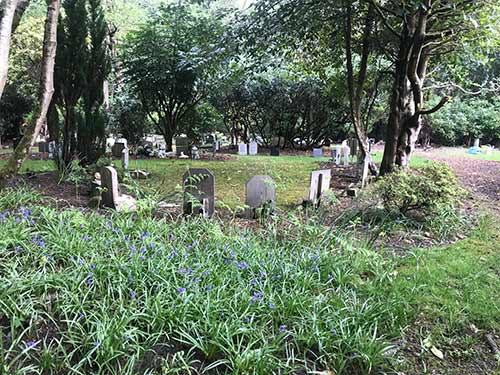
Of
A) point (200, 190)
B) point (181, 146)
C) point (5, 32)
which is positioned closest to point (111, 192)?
point (200, 190)

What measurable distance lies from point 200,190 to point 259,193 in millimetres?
704

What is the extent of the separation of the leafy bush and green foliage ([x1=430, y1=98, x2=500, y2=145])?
16170mm

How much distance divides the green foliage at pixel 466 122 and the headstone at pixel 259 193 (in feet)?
56.0

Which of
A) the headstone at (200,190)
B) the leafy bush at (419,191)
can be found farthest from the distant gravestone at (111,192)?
the leafy bush at (419,191)

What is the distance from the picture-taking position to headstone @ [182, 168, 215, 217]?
464 cm

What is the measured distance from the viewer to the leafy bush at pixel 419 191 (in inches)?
184

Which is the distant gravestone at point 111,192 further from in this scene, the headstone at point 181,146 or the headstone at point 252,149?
the headstone at point 252,149

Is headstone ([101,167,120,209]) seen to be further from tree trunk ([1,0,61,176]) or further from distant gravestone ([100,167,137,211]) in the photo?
tree trunk ([1,0,61,176])

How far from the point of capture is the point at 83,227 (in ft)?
11.4

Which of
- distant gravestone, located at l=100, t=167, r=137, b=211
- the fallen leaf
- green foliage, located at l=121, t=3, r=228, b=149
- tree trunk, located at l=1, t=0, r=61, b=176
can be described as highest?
green foliage, located at l=121, t=3, r=228, b=149

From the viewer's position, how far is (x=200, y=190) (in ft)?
15.8

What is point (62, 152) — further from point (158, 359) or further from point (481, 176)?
point (481, 176)

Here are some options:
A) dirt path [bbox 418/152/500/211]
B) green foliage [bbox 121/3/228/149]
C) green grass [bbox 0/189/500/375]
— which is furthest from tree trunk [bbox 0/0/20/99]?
green foliage [bbox 121/3/228/149]

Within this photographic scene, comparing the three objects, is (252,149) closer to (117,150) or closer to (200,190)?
(117,150)
